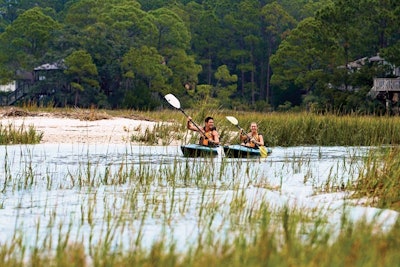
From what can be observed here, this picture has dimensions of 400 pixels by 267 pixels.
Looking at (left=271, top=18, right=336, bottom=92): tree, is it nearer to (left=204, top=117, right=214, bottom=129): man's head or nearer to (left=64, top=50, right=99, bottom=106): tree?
(left=64, top=50, right=99, bottom=106): tree

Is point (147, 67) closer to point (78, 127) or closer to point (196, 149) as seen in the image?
point (78, 127)

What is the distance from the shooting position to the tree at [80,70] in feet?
188

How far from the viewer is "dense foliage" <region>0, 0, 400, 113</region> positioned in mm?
47969

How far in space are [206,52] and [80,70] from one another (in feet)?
72.1

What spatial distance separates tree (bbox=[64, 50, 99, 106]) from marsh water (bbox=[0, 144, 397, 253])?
4075 cm

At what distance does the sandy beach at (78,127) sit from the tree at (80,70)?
30141 millimetres

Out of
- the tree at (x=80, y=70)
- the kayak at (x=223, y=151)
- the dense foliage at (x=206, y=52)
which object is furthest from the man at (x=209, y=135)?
the tree at (x=80, y=70)

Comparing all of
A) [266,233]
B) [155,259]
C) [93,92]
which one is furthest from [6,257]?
[93,92]

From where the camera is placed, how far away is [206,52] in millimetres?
78062

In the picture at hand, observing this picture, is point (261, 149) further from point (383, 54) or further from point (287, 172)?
point (383, 54)

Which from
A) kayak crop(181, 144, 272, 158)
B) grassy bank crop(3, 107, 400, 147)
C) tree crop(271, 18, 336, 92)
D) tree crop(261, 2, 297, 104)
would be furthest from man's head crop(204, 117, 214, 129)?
tree crop(261, 2, 297, 104)

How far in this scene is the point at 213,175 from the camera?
1294 cm

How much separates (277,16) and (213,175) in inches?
2494

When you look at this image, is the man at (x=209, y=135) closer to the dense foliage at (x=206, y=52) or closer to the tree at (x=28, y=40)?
the dense foliage at (x=206, y=52)
